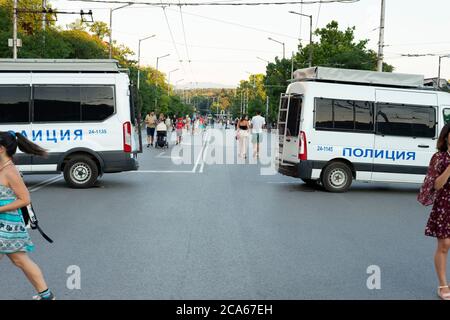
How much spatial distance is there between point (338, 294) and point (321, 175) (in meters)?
8.33

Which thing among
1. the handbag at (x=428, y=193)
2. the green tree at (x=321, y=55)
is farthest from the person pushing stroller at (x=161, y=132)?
the green tree at (x=321, y=55)

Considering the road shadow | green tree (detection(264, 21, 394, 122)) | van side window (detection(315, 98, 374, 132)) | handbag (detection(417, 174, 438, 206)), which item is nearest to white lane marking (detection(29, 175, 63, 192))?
the road shadow

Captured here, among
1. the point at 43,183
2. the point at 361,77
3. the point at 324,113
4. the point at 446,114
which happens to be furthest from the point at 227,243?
the point at 446,114

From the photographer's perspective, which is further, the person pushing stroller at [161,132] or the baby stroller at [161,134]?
the baby stroller at [161,134]

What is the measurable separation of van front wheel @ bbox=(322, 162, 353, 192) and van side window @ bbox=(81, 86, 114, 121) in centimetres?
511

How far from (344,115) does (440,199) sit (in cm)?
828

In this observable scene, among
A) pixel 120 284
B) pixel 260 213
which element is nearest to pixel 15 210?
pixel 120 284

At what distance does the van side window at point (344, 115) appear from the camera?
535 inches

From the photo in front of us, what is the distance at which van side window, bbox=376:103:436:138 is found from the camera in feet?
45.8

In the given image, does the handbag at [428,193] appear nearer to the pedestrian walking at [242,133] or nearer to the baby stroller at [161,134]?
the pedestrian walking at [242,133]

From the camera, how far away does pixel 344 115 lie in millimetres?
13742

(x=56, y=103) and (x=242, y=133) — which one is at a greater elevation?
(x=56, y=103)

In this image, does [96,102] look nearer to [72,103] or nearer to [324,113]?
[72,103]

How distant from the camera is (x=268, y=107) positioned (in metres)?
81.1
